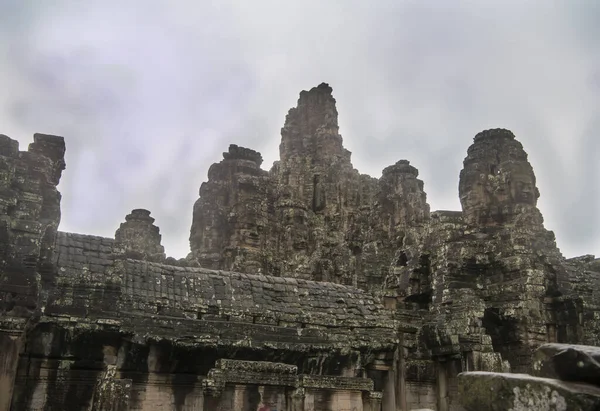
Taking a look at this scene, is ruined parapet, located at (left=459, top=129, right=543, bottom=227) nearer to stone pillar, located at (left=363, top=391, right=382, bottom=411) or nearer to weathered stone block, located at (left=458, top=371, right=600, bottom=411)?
stone pillar, located at (left=363, top=391, right=382, bottom=411)

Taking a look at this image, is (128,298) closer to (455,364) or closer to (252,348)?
(252,348)

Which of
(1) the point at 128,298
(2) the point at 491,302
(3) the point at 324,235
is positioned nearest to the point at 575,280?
(2) the point at 491,302

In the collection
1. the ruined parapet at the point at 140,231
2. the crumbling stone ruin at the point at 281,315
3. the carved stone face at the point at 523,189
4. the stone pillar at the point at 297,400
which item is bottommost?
the stone pillar at the point at 297,400

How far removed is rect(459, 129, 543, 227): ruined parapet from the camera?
18.7 meters

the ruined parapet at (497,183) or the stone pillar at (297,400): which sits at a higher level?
the ruined parapet at (497,183)

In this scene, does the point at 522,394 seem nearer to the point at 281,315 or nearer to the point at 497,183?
the point at 281,315

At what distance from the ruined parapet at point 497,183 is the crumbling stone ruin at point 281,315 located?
0.05 m

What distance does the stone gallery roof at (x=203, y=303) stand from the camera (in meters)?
12.6

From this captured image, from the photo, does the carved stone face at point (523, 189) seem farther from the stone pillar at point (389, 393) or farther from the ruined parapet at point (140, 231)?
the ruined parapet at point (140, 231)

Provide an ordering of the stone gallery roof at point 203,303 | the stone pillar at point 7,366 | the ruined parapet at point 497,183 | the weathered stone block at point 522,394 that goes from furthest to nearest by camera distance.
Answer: the ruined parapet at point 497,183
the stone gallery roof at point 203,303
the stone pillar at point 7,366
the weathered stone block at point 522,394

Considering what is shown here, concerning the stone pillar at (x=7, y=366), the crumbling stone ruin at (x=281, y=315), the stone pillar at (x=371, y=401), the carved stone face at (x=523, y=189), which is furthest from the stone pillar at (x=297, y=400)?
the carved stone face at (x=523, y=189)

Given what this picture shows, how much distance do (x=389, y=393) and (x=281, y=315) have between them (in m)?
3.58

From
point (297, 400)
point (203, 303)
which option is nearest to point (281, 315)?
point (203, 303)

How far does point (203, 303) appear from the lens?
13.8 meters
